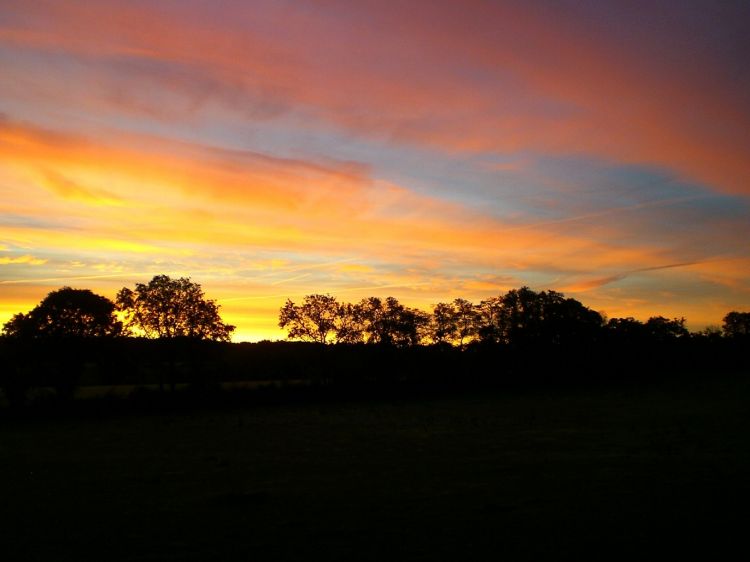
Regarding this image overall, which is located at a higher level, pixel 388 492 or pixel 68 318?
pixel 68 318

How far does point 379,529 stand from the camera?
11.6 meters

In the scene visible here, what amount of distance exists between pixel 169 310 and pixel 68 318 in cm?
976

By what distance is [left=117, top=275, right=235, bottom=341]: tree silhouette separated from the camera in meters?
63.6

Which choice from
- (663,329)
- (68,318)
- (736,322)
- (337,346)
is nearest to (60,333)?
(68,318)

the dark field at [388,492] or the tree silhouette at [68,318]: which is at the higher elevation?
the tree silhouette at [68,318]

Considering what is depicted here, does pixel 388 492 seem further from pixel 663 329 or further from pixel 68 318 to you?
pixel 663 329

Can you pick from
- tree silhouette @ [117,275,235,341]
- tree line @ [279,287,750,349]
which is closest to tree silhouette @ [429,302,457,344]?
tree line @ [279,287,750,349]

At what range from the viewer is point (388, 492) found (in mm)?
15281

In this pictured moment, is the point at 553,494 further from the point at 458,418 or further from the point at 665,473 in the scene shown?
the point at 458,418

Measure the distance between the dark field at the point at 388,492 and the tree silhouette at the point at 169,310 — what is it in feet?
102

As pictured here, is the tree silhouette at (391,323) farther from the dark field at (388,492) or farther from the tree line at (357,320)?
the dark field at (388,492)

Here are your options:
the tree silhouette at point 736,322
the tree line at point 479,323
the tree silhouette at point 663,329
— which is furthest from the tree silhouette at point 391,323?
the tree silhouette at point 736,322

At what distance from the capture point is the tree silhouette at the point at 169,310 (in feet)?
209

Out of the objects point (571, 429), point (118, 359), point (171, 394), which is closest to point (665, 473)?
point (571, 429)
